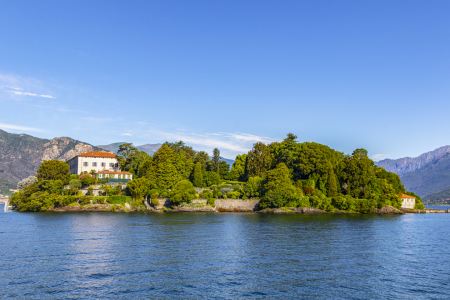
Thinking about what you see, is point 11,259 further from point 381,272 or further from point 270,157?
point 270,157

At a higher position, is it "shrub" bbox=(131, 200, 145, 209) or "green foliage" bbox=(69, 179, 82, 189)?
"green foliage" bbox=(69, 179, 82, 189)

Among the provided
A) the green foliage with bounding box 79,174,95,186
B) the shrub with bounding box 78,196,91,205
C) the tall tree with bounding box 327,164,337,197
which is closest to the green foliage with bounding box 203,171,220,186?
the green foliage with bounding box 79,174,95,186

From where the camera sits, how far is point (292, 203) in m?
89.9

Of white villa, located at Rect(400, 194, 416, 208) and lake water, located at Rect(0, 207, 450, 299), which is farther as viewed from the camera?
white villa, located at Rect(400, 194, 416, 208)

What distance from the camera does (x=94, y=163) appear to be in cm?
10956

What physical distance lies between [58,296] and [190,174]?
9130 centimetres

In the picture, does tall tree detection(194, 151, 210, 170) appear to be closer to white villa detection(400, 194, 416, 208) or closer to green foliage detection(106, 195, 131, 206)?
green foliage detection(106, 195, 131, 206)

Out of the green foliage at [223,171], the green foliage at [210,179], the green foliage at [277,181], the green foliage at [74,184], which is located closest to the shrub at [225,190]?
the green foliage at [210,179]

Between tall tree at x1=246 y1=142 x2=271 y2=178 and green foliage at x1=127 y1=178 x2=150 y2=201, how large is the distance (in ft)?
124

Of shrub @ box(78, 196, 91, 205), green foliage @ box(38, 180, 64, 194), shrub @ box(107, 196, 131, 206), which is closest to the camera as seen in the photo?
shrub @ box(78, 196, 91, 205)

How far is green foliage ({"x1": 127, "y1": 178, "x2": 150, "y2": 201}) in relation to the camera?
89.5 meters

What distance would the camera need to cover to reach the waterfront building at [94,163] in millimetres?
108062

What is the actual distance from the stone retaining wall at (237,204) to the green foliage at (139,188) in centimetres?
2102

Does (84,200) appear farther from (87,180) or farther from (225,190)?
(225,190)
